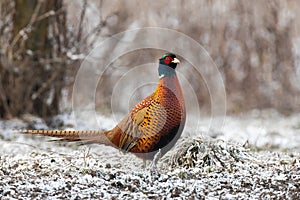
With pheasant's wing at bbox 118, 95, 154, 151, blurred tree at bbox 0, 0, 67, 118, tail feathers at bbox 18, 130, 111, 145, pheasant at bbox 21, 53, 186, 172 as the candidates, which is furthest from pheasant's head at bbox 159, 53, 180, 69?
blurred tree at bbox 0, 0, 67, 118

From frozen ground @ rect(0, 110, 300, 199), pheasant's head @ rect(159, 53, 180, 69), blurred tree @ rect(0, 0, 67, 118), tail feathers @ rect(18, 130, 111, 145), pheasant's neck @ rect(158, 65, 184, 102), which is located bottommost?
frozen ground @ rect(0, 110, 300, 199)

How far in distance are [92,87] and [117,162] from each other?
5.70 meters

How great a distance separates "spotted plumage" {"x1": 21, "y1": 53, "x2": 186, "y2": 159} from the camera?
4188mm

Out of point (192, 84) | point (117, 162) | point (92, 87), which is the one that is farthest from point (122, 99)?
point (117, 162)

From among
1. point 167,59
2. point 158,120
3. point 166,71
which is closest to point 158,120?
point 158,120

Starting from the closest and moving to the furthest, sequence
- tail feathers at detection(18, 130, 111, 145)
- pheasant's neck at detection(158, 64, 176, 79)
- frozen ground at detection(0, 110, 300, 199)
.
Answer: frozen ground at detection(0, 110, 300, 199), pheasant's neck at detection(158, 64, 176, 79), tail feathers at detection(18, 130, 111, 145)

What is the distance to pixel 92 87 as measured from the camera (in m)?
10.5

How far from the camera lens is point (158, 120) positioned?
4.20 meters

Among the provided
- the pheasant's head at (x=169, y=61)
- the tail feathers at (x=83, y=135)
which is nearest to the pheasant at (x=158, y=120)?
the pheasant's head at (x=169, y=61)

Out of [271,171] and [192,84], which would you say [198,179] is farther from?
[192,84]

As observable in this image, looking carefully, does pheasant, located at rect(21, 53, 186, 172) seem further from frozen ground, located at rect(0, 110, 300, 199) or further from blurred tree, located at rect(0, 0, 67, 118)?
blurred tree, located at rect(0, 0, 67, 118)

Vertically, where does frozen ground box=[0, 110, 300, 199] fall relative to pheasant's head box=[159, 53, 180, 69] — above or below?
below

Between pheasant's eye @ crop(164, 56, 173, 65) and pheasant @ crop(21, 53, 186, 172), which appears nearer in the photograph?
pheasant @ crop(21, 53, 186, 172)

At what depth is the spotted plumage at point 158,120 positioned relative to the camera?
4.19 meters
